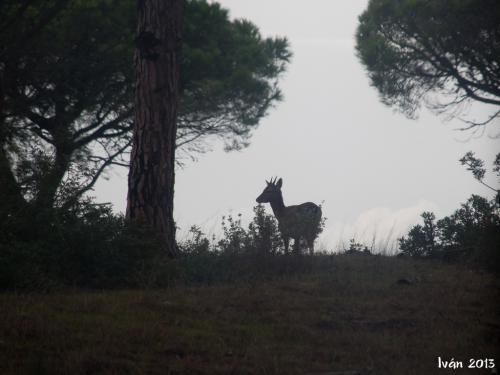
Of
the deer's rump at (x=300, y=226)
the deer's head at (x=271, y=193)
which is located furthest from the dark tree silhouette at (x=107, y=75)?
the deer's rump at (x=300, y=226)

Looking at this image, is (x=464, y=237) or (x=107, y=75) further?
(x=107, y=75)

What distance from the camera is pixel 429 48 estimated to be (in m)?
15.6

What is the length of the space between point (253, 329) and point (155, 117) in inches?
175

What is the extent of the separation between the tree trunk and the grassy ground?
184cm

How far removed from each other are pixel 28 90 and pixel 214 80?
3661mm

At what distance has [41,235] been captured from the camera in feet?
26.4

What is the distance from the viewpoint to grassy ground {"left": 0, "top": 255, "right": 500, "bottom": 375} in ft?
16.3

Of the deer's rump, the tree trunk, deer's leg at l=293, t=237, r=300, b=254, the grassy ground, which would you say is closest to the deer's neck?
the deer's rump

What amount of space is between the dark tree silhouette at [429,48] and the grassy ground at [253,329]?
26.0ft

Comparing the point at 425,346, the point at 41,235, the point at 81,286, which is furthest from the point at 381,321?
the point at 41,235

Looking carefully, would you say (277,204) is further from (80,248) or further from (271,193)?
(80,248)

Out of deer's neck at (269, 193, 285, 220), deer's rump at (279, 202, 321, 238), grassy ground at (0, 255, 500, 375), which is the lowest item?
grassy ground at (0, 255, 500, 375)

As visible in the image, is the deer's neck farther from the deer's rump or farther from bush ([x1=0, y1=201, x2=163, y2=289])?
bush ([x1=0, y1=201, x2=163, y2=289])

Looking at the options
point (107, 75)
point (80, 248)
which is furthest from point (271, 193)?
point (80, 248)
